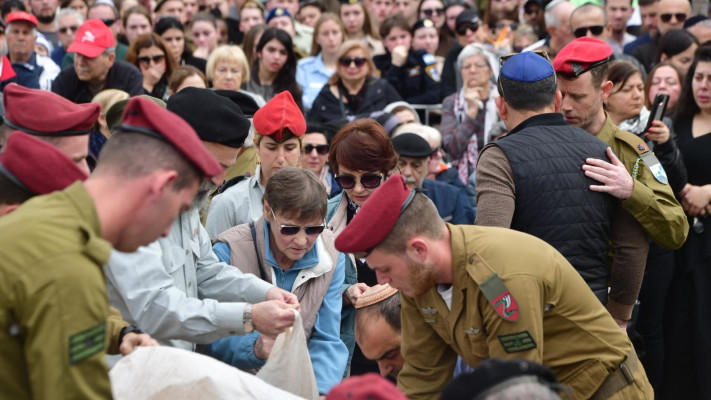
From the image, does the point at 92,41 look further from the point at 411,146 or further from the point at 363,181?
the point at 363,181

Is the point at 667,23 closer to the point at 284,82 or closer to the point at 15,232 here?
the point at 284,82

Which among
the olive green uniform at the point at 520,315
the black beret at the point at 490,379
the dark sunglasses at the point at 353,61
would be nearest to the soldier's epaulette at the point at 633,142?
the olive green uniform at the point at 520,315

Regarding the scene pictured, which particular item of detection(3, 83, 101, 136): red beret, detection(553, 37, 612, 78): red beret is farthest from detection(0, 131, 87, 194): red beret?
detection(553, 37, 612, 78): red beret

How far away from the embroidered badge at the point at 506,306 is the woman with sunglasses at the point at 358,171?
196 centimetres

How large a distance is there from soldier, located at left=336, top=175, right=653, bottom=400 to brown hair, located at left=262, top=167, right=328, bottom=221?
907 mm

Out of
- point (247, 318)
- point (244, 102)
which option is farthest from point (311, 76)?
point (247, 318)

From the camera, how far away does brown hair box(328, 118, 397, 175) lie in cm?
535

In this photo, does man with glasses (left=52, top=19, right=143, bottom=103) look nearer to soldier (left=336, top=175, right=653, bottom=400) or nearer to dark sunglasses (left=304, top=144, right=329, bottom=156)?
dark sunglasses (left=304, top=144, right=329, bottom=156)

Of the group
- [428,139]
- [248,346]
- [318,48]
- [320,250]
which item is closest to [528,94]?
[320,250]

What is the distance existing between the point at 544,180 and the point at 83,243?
2.34 m

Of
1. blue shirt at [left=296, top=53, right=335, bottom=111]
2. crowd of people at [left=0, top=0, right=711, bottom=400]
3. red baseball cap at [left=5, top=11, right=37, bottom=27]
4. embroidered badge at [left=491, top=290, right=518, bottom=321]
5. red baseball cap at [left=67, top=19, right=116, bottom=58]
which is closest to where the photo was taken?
crowd of people at [left=0, top=0, right=711, bottom=400]

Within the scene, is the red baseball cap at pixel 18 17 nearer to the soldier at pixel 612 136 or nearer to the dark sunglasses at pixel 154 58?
the dark sunglasses at pixel 154 58

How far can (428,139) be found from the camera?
753cm

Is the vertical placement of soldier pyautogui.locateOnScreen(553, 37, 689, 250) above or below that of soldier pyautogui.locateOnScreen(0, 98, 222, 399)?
below
